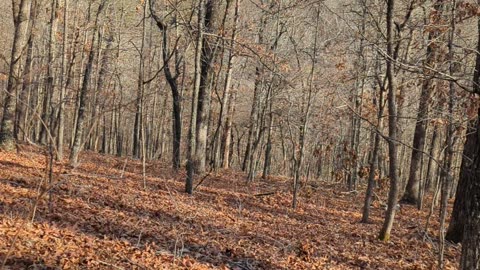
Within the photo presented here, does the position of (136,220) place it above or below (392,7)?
below

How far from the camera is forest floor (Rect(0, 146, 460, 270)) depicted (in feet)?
17.6

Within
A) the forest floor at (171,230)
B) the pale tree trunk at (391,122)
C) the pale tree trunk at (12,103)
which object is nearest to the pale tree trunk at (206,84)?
the forest floor at (171,230)

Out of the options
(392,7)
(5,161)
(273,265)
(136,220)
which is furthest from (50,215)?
(392,7)

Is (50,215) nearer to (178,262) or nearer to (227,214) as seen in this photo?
(178,262)

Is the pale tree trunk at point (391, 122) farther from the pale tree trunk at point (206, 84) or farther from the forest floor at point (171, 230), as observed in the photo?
the pale tree trunk at point (206, 84)

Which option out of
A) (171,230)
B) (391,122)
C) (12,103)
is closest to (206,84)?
(12,103)

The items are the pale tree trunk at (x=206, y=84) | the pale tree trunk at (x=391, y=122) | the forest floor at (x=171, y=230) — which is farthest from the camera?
the pale tree trunk at (x=206, y=84)

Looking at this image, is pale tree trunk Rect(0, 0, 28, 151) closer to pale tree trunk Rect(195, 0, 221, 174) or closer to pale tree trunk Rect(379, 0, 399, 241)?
pale tree trunk Rect(195, 0, 221, 174)

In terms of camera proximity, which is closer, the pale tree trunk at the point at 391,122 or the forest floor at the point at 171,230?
the forest floor at the point at 171,230

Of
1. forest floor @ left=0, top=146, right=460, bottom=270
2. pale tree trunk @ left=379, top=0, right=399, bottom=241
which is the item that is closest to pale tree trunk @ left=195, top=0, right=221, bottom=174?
forest floor @ left=0, top=146, right=460, bottom=270

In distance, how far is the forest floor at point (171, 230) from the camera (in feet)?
17.6

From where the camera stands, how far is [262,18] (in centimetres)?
2008

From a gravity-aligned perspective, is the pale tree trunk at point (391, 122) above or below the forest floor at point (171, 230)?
above

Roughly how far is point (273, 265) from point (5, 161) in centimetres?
777
